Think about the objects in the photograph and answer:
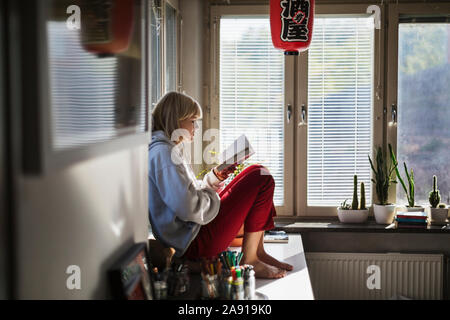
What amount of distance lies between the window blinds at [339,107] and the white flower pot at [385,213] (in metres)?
0.17

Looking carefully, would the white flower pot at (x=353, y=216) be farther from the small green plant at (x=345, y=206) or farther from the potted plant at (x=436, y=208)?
the potted plant at (x=436, y=208)

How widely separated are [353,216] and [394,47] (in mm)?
1127

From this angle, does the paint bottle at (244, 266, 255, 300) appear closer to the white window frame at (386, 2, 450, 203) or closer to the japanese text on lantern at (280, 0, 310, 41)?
the japanese text on lantern at (280, 0, 310, 41)

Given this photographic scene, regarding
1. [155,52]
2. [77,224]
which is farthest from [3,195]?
[155,52]

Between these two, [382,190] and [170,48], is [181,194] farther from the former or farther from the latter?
[382,190]

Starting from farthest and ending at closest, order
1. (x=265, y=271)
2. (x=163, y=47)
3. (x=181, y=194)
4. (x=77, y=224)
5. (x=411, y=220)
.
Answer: (x=411, y=220), (x=163, y=47), (x=265, y=271), (x=181, y=194), (x=77, y=224)

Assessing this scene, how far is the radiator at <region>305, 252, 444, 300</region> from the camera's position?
342 centimetres

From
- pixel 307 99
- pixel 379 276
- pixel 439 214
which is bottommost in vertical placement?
pixel 379 276

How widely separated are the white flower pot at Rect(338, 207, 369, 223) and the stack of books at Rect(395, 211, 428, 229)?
20 centimetres

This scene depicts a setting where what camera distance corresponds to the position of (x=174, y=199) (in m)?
2.19

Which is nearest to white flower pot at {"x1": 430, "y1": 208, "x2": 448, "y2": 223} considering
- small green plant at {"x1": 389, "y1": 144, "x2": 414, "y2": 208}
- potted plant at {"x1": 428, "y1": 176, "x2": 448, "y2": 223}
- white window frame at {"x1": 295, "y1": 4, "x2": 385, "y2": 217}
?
potted plant at {"x1": 428, "y1": 176, "x2": 448, "y2": 223}

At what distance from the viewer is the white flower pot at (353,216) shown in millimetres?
3521

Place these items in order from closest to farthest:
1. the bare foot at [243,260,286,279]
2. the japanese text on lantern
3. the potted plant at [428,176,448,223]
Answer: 1. the bare foot at [243,260,286,279]
2. the japanese text on lantern
3. the potted plant at [428,176,448,223]

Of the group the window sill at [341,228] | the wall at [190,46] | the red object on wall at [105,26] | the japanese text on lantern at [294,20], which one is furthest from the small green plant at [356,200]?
the red object on wall at [105,26]
